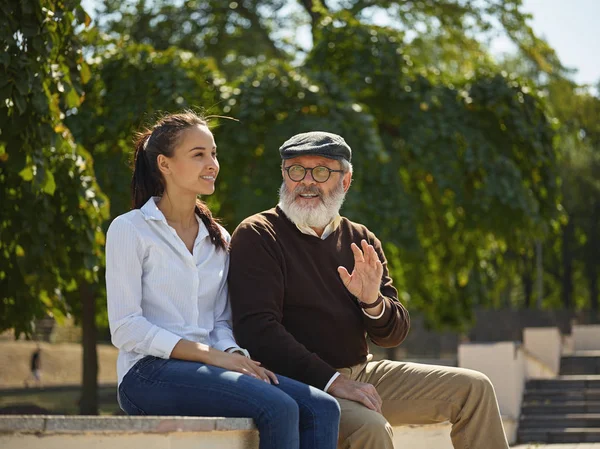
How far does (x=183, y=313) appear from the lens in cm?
345

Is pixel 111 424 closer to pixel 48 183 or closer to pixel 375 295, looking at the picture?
pixel 375 295

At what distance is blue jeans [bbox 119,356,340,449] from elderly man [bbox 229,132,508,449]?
9.4 inches

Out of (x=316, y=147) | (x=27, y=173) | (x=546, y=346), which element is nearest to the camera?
(x=316, y=147)

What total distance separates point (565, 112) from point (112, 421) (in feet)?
49.3

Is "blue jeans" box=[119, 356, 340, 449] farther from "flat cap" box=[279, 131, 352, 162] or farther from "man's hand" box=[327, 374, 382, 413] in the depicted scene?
"flat cap" box=[279, 131, 352, 162]

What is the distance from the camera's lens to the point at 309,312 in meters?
3.79

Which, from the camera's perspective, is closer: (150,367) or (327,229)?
(150,367)

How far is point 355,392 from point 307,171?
99cm

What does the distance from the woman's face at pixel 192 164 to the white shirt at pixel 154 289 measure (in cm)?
14

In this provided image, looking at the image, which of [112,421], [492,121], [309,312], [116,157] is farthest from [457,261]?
[112,421]

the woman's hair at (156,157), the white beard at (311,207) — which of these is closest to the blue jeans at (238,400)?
the woman's hair at (156,157)

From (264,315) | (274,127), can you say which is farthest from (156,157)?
(274,127)

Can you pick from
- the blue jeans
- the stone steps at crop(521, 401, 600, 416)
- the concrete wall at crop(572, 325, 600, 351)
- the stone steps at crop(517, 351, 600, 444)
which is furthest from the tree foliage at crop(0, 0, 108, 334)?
the concrete wall at crop(572, 325, 600, 351)

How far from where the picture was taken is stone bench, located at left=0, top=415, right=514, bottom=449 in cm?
272
